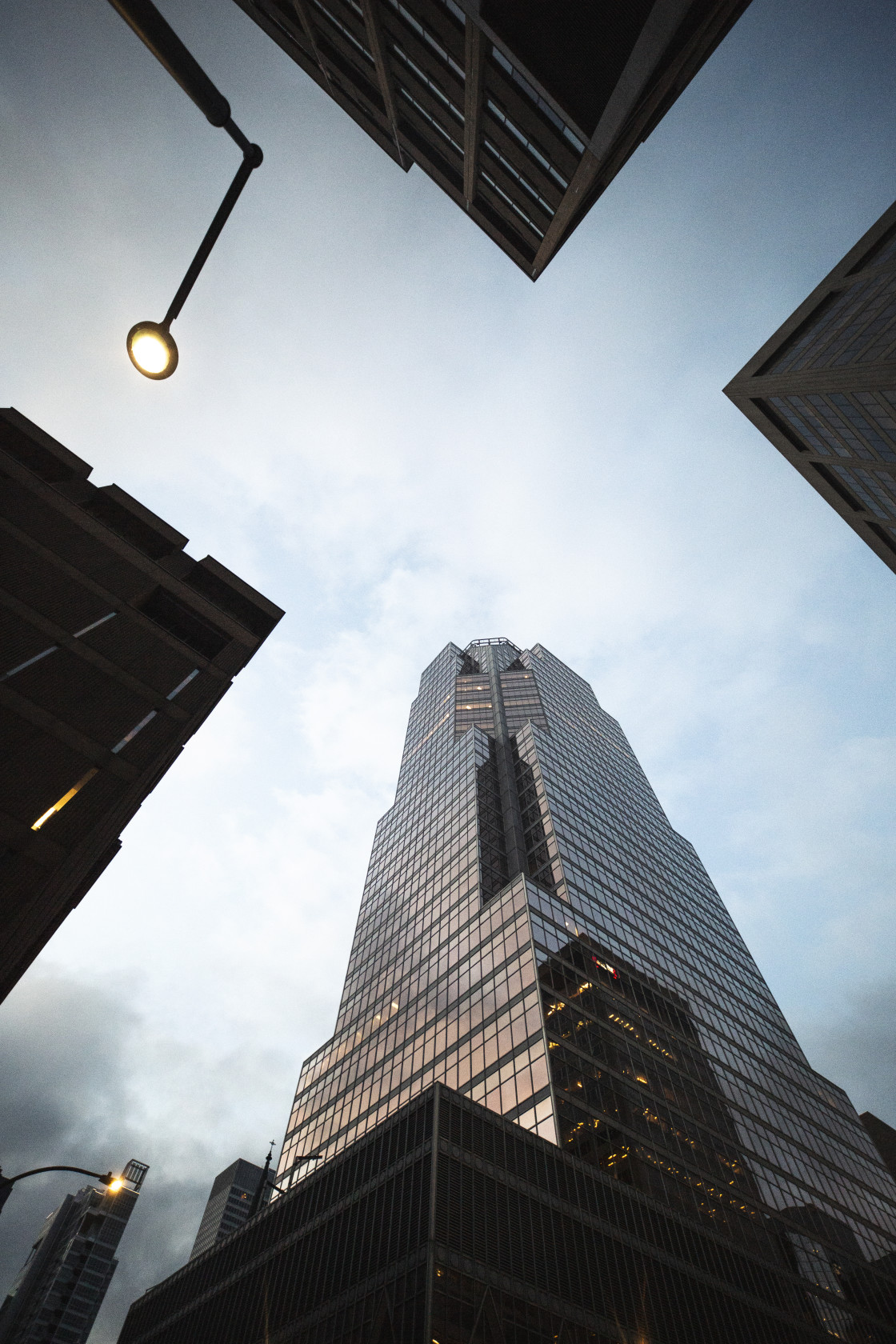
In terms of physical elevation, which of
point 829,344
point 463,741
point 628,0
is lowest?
point 628,0

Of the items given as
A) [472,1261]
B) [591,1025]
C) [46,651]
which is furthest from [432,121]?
[591,1025]

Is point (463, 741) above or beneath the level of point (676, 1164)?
above

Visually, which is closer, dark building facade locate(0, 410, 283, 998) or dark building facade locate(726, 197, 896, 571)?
dark building facade locate(0, 410, 283, 998)

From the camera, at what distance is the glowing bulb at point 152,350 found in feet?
25.0

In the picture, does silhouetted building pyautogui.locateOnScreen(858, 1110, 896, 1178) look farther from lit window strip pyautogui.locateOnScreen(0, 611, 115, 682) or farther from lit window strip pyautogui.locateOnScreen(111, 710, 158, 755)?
lit window strip pyautogui.locateOnScreen(0, 611, 115, 682)

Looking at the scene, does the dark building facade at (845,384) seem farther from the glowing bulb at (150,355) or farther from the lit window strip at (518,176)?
the glowing bulb at (150,355)

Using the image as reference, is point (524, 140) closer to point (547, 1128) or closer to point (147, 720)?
point (147, 720)

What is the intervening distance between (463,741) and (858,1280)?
63.8m

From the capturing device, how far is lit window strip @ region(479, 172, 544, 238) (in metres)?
38.7

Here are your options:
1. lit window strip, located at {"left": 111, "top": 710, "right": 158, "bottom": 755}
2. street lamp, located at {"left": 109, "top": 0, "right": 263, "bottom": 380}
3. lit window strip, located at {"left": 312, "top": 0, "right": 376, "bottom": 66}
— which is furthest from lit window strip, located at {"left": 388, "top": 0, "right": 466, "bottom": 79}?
street lamp, located at {"left": 109, "top": 0, "right": 263, "bottom": 380}

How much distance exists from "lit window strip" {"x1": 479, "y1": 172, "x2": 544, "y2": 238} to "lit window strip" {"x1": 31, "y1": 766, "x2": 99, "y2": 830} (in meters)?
36.5

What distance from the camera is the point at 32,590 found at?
28812 mm

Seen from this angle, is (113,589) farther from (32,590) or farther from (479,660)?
(479,660)

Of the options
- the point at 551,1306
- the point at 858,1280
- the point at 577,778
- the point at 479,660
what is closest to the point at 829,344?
the point at 577,778
